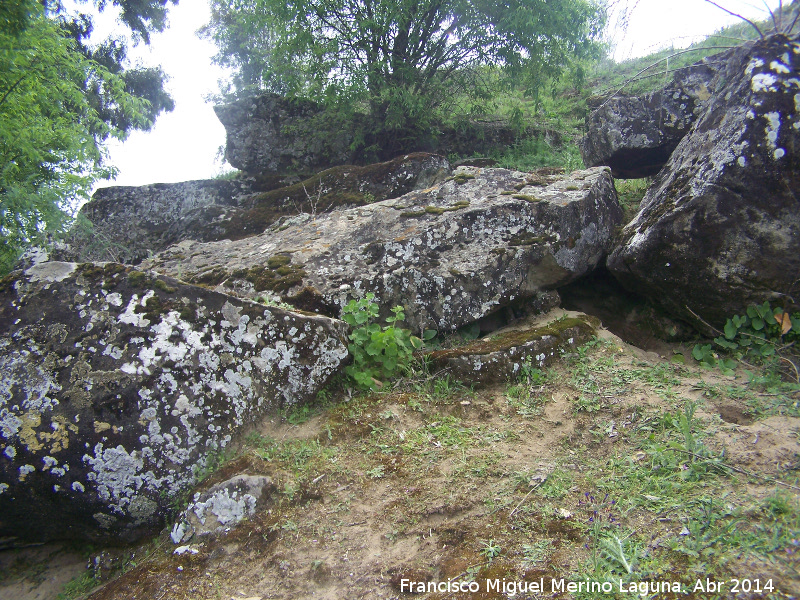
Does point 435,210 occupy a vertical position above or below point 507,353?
above

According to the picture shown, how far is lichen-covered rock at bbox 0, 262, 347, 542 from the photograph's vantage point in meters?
3.03

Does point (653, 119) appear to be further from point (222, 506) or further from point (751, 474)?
point (222, 506)

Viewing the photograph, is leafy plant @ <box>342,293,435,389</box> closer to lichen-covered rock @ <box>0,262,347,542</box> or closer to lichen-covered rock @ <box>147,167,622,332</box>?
lichen-covered rock @ <box>0,262,347,542</box>

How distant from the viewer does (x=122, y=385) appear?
3182mm

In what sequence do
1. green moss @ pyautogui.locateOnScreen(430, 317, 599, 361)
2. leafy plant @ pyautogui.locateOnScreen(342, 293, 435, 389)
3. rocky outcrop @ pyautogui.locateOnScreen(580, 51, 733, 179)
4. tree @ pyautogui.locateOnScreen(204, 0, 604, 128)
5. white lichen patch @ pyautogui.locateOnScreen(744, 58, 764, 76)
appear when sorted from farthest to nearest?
tree @ pyautogui.locateOnScreen(204, 0, 604, 128) < rocky outcrop @ pyautogui.locateOnScreen(580, 51, 733, 179) < white lichen patch @ pyautogui.locateOnScreen(744, 58, 764, 76) < green moss @ pyautogui.locateOnScreen(430, 317, 599, 361) < leafy plant @ pyautogui.locateOnScreen(342, 293, 435, 389)

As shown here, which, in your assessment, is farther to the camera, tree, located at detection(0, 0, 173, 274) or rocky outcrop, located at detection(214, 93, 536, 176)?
rocky outcrop, located at detection(214, 93, 536, 176)

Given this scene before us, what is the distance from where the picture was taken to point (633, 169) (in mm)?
6758

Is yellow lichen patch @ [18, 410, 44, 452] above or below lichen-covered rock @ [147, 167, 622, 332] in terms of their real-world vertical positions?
below

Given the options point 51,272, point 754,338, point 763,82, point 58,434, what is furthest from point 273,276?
point 763,82

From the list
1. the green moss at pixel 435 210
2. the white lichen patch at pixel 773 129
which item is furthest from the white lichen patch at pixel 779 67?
the green moss at pixel 435 210

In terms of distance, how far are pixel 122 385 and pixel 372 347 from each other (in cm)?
174

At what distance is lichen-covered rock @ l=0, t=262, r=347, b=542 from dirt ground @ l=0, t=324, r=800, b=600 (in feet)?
0.83

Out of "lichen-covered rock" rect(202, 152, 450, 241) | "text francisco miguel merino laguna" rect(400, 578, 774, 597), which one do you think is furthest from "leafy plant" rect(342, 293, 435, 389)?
"lichen-covered rock" rect(202, 152, 450, 241)

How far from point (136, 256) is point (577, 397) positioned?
20.3ft
